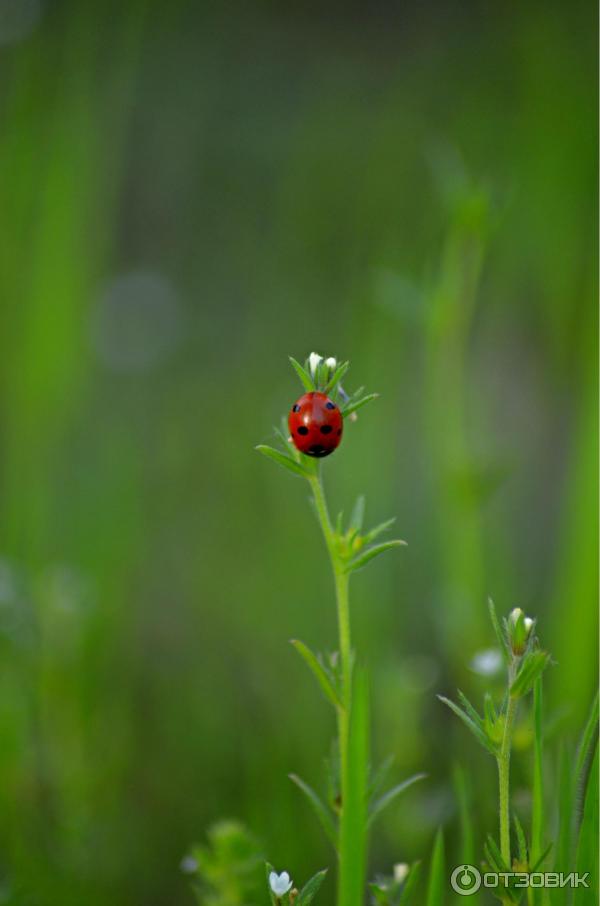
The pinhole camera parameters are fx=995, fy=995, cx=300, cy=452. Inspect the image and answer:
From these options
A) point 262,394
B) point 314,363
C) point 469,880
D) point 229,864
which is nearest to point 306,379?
point 314,363

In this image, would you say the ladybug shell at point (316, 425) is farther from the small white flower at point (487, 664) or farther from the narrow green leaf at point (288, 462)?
the small white flower at point (487, 664)

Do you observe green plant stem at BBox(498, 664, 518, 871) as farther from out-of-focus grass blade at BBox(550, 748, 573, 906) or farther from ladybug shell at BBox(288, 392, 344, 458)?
ladybug shell at BBox(288, 392, 344, 458)

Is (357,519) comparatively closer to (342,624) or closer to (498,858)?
(342,624)

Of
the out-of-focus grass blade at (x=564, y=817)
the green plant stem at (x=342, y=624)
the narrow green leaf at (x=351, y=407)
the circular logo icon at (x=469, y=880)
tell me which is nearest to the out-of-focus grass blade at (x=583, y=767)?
the out-of-focus grass blade at (x=564, y=817)

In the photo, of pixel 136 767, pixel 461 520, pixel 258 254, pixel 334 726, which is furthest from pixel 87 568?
pixel 258 254

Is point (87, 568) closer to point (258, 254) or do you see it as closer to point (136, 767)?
point (136, 767)

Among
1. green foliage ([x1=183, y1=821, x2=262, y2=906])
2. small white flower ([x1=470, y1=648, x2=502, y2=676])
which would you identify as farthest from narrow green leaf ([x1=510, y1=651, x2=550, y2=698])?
green foliage ([x1=183, y1=821, x2=262, y2=906])
